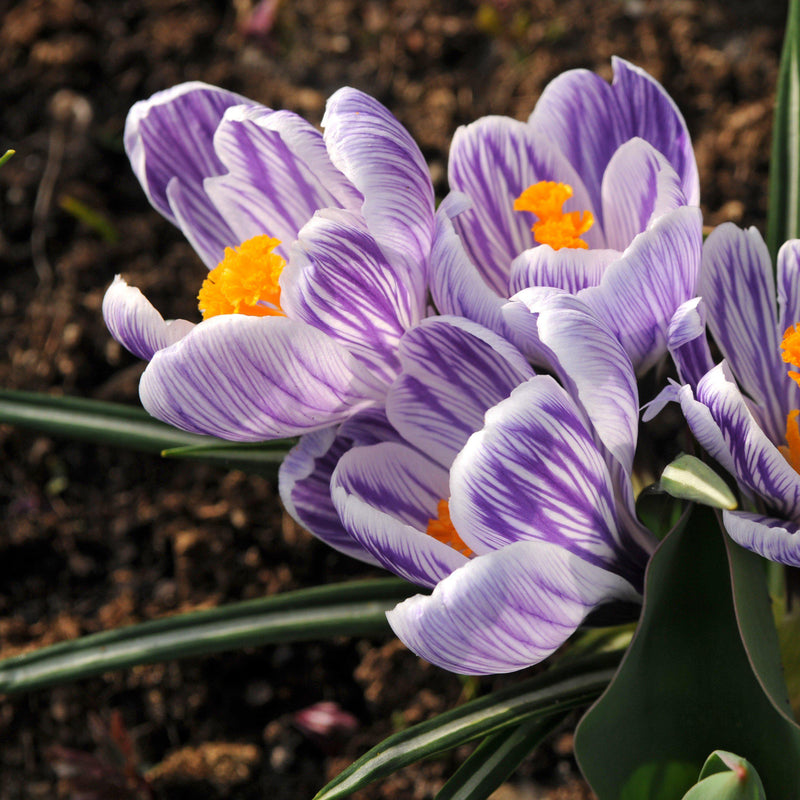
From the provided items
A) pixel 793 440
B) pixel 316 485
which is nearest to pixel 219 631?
pixel 316 485

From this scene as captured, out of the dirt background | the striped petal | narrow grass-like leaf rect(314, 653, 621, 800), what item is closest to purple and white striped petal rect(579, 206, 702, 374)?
the striped petal

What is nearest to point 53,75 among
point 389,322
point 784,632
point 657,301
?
point 389,322

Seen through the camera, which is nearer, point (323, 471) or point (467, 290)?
point (467, 290)

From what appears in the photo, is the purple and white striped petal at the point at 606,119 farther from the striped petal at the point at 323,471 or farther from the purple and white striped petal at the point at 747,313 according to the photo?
the striped petal at the point at 323,471

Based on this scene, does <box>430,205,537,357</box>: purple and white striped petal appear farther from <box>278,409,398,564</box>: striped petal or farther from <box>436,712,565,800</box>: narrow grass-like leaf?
<box>436,712,565,800</box>: narrow grass-like leaf

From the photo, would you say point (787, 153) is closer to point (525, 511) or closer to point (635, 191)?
point (635, 191)
